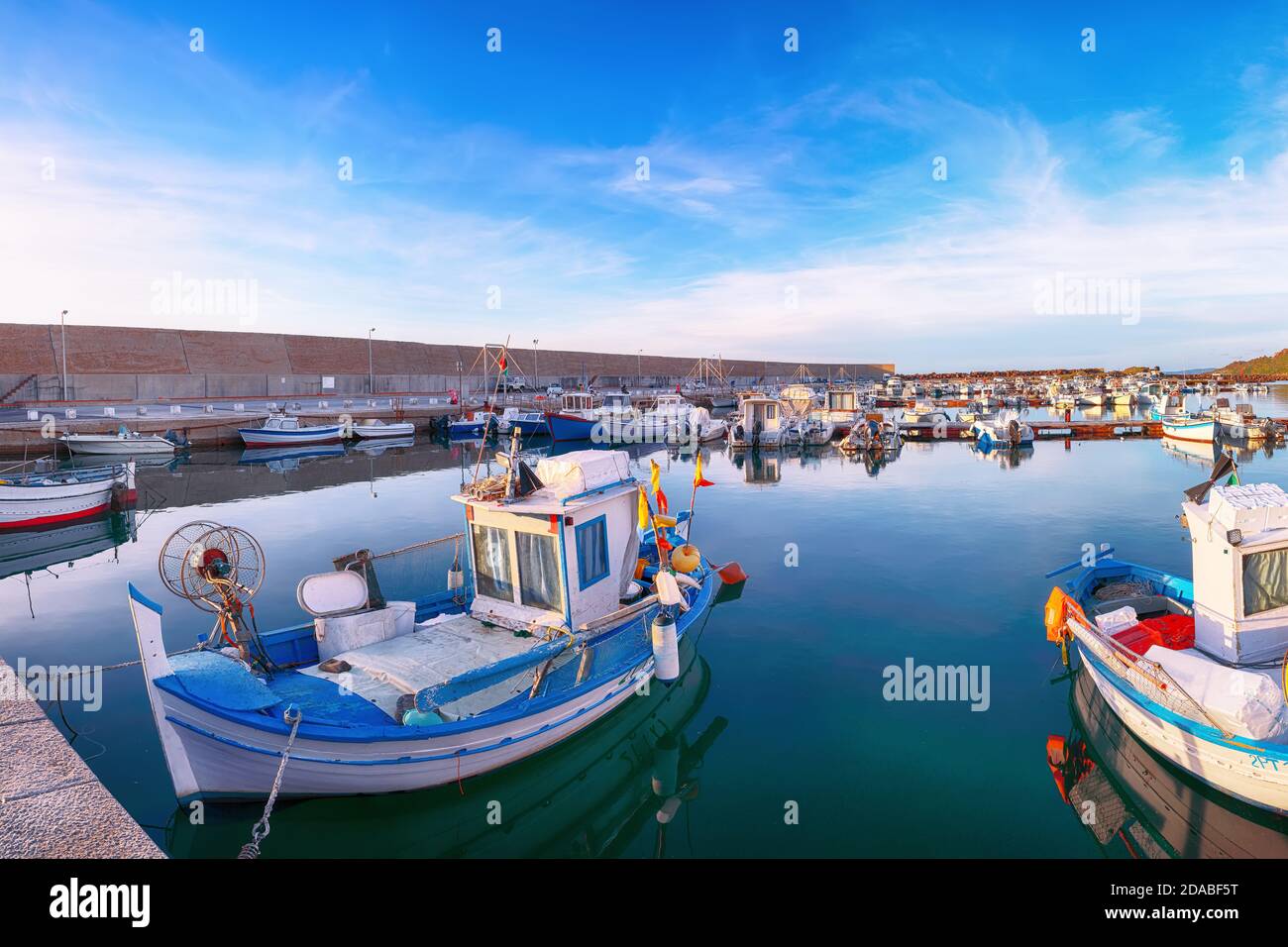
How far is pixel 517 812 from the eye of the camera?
7.55 metres

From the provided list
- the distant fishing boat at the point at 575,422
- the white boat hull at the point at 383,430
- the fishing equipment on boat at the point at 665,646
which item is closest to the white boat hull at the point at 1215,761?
the fishing equipment on boat at the point at 665,646

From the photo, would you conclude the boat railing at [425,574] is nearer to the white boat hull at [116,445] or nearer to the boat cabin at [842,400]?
the white boat hull at [116,445]

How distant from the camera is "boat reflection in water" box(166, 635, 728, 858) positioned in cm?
684

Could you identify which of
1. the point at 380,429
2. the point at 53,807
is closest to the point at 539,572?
the point at 53,807

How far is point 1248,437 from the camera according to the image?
42.1 m

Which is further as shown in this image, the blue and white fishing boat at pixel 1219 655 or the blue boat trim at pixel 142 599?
the blue and white fishing boat at pixel 1219 655

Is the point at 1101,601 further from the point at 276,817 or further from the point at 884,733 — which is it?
the point at 276,817

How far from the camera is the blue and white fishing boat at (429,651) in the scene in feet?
21.2

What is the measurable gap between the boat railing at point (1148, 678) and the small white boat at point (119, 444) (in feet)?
145

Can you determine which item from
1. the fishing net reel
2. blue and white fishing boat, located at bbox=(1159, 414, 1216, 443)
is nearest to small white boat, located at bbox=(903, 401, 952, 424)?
blue and white fishing boat, located at bbox=(1159, 414, 1216, 443)

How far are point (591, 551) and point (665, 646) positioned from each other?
170 cm
